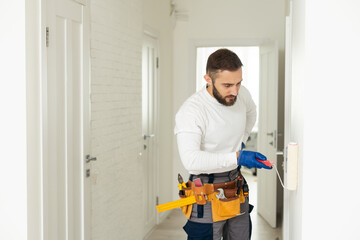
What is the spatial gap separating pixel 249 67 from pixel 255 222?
182 inches

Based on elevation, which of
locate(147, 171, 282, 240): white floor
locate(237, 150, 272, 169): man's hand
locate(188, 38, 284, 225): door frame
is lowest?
locate(147, 171, 282, 240): white floor

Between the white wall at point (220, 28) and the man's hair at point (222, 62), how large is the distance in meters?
3.54

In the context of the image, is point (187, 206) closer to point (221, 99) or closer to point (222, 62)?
point (221, 99)

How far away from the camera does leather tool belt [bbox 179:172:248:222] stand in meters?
2.42

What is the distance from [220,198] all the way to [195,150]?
0.35 m

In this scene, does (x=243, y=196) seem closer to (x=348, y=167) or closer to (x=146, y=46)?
(x=348, y=167)

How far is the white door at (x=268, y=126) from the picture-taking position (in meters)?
5.25

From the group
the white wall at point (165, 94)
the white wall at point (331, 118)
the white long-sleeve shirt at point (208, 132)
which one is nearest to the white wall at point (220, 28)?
the white wall at point (165, 94)

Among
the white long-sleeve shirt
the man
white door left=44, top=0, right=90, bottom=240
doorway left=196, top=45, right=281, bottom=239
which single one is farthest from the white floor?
the white long-sleeve shirt

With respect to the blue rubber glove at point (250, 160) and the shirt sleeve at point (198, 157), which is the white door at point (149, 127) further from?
the blue rubber glove at point (250, 160)

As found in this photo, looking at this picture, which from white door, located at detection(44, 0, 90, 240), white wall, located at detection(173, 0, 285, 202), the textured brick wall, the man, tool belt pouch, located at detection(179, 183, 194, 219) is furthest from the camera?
white wall, located at detection(173, 0, 285, 202)

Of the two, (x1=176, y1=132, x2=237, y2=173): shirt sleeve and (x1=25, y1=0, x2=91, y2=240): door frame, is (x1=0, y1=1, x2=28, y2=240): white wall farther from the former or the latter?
(x1=176, y1=132, x2=237, y2=173): shirt sleeve

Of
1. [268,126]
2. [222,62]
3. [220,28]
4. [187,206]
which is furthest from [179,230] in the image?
[222,62]

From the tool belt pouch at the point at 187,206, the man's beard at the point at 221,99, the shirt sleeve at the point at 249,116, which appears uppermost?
the man's beard at the point at 221,99
